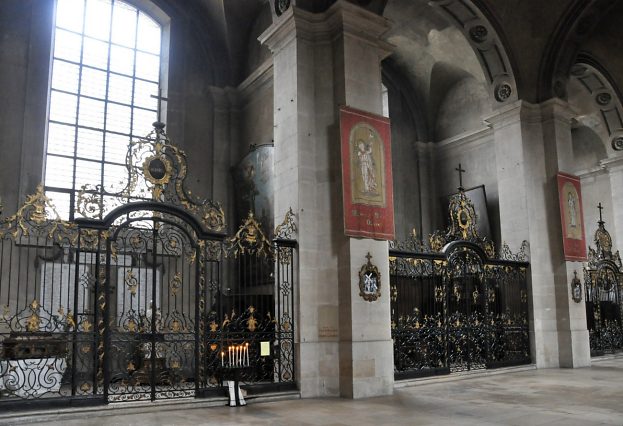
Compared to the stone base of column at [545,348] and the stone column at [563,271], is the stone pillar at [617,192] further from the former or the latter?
the stone base of column at [545,348]

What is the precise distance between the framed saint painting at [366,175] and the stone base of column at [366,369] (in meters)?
2.00

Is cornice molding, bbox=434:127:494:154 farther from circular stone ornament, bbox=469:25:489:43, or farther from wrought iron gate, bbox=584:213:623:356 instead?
circular stone ornament, bbox=469:25:489:43

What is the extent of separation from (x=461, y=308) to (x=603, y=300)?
5738 mm

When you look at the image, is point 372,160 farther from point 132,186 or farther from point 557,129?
point 557,129

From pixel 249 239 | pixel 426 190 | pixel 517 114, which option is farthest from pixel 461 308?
pixel 249 239

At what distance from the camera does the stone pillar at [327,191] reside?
10.4 meters

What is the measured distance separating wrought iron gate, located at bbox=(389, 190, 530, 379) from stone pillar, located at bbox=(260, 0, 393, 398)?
1711mm

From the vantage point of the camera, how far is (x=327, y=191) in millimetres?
10984

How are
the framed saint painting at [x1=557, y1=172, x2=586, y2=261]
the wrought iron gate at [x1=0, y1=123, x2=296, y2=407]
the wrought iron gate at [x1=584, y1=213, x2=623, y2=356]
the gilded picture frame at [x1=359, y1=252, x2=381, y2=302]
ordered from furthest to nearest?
the wrought iron gate at [x1=584, y1=213, x2=623, y2=356] → the framed saint painting at [x1=557, y1=172, x2=586, y2=261] → the gilded picture frame at [x1=359, y1=252, x2=381, y2=302] → the wrought iron gate at [x1=0, y1=123, x2=296, y2=407]

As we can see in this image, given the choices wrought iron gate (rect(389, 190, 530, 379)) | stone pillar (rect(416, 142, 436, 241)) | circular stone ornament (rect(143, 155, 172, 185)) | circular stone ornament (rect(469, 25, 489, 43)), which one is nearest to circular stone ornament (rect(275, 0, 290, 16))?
circular stone ornament (rect(143, 155, 172, 185))

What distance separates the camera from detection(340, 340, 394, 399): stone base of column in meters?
10.2

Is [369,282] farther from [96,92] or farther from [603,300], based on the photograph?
[603,300]

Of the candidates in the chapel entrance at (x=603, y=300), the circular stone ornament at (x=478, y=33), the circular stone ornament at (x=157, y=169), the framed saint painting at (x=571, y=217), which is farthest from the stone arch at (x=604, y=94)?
the circular stone ornament at (x=157, y=169)

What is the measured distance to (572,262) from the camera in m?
15.6
